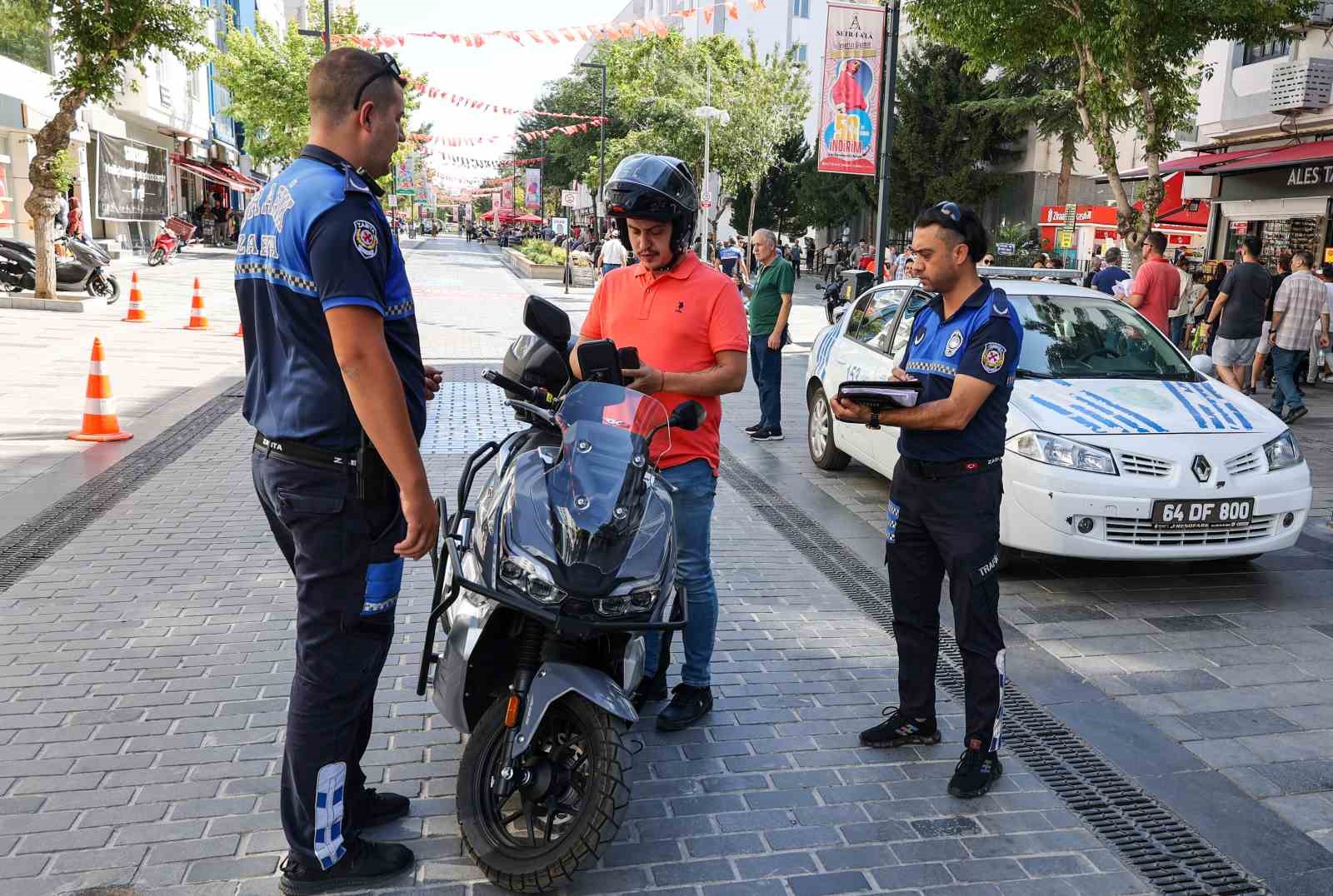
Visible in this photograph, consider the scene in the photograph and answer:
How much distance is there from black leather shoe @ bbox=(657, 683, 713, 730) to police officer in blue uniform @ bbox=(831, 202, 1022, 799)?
0.95 meters

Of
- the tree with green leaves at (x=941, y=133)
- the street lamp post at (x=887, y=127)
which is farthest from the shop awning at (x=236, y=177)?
the street lamp post at (x=887, y=127)

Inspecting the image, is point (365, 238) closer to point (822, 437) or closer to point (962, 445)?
point (962, 445)

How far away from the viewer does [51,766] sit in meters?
3.59

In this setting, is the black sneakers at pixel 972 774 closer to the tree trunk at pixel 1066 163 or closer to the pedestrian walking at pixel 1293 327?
the pedestrian walking at pixel 1293 327

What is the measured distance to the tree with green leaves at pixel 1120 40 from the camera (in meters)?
11.9

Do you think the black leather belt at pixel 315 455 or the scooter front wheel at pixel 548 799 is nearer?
the black leather belt at pixel 315 455

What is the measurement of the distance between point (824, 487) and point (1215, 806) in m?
4.62

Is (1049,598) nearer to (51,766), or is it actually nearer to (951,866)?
(951,866)

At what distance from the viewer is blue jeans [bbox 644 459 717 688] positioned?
386 cm

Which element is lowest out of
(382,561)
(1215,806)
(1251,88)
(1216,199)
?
(1215,806)

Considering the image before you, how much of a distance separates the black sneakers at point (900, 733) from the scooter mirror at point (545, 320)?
1871 mm

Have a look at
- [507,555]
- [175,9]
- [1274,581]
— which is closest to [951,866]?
[507,555]

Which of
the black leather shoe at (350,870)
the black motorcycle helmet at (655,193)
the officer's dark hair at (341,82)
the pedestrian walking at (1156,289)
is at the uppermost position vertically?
the officer's dark hair at (341,82)

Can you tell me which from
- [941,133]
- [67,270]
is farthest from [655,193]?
[941,133]
